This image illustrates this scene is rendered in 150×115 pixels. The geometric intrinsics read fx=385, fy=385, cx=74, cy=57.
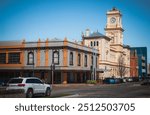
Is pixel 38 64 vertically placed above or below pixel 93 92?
above

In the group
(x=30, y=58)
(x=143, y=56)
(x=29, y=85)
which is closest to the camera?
(x=29, y=85)

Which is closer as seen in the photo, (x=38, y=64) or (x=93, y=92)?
(x=38, y=64)

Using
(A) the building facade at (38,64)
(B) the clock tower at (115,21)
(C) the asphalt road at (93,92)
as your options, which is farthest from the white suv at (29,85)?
(B) the clock tower at (115,21)

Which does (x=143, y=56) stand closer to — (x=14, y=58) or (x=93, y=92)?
(x=93, y=92)

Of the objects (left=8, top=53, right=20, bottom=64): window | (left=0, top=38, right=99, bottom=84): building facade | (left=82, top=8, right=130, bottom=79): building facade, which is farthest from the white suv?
(left=82, top=8, right=130, bottom=79): building facade

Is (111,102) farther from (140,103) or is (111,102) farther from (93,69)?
(93,69)

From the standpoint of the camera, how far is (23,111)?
43.4 ft

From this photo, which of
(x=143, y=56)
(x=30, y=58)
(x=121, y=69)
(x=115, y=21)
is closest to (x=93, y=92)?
(x=143, y=56)

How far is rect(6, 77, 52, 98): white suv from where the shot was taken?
17.2 meters

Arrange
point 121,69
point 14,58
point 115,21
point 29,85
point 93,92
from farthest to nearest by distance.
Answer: point 121,69 → point 115,21 → point 93,92 → point 14,58 → point 29,85

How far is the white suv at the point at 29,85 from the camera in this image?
56.3 feet

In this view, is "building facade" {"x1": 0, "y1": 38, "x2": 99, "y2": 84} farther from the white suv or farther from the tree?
the tree

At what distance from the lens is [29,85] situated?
58.0ft

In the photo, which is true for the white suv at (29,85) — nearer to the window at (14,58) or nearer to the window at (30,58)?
the window at (14,58)
